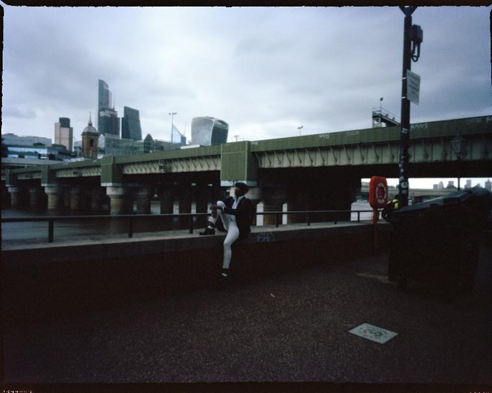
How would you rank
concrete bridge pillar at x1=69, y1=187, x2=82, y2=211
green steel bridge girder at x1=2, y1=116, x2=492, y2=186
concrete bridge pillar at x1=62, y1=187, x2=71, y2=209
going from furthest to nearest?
concrete bridge pillar at x1=62, y1=187, x2=71, y2=209 < concrete bridge pillar at x1=69, y1=187, x2=82, y2=211 < green steel bridge girder at x1=2, y1=116, x2=492, y2=186

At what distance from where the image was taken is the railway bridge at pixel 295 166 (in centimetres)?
2066

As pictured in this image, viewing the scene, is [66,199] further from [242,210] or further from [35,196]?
[242,210]

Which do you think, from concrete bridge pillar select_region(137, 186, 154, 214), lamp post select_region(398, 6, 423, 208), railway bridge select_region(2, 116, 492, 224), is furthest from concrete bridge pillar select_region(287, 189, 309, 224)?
concrete bridge pillar select_region(137, 186, 154, 214)

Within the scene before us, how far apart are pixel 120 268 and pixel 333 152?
946 inches

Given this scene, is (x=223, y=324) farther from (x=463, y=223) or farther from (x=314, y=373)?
(x=463, y=223)

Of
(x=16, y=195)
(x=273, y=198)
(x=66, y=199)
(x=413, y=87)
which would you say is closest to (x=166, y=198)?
(x=273, y=198)

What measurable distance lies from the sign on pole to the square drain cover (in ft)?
19.0

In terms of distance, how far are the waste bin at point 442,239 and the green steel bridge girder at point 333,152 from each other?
16.6 m

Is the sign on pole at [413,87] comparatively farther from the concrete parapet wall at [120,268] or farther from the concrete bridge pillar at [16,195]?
the concrete bridge pillar at [16,195]

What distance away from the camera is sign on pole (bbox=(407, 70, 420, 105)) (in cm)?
723

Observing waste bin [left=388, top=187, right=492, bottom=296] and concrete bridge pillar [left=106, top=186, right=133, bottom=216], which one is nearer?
waste bin [left=388, top=187, right=492, bottom=296]

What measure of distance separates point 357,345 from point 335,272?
3960mm

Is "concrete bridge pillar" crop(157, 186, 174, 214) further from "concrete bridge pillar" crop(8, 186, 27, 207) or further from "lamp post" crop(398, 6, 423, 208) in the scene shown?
"lamp post" crop(398, 6, 423, 208)

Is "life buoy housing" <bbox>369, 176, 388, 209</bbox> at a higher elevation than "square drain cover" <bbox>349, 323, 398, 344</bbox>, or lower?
higher
